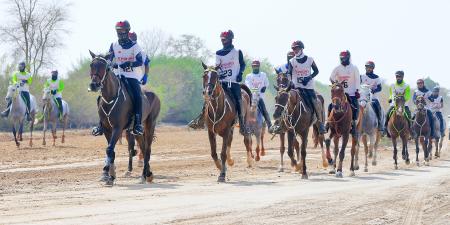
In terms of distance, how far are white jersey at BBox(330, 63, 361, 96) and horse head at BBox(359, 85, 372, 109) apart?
2.52 metres

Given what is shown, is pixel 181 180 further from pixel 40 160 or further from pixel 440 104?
pixel 440 104

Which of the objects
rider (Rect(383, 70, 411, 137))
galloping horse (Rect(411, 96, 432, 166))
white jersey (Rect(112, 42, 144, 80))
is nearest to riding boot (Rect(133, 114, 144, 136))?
white jersey (Rect(112, 42, 144, 80))

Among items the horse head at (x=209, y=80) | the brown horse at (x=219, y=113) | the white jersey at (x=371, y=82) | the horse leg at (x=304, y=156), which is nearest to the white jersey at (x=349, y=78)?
the horse leg at (x=304, y=156)

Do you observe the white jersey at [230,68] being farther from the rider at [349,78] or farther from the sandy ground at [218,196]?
the rider at [349,78]

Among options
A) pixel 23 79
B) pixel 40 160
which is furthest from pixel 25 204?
→ pixel 23 79

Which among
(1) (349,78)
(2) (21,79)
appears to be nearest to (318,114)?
(1) (349,78)

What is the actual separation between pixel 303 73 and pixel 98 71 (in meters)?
6.10

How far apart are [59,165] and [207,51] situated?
299 ft

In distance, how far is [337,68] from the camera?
22.4m

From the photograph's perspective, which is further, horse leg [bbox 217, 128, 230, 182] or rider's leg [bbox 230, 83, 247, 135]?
rider's leg [bbox 230, 83, 247, 135]

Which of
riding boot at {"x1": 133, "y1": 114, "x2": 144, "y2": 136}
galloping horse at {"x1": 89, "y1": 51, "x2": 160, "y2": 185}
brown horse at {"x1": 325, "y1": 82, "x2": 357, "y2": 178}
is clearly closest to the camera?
galloping horse at {"x1": 89, "y1": 51, "x2": 160, "y2": 185}

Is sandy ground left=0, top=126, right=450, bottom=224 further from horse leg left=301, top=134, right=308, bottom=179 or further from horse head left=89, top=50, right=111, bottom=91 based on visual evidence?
horse head left=89, top=50, right=111, bottom=91

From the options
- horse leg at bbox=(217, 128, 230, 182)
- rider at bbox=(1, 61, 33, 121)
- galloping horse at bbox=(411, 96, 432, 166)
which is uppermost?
rider at bbox=(1, 61, 33, 121)

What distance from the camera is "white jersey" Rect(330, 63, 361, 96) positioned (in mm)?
22141
